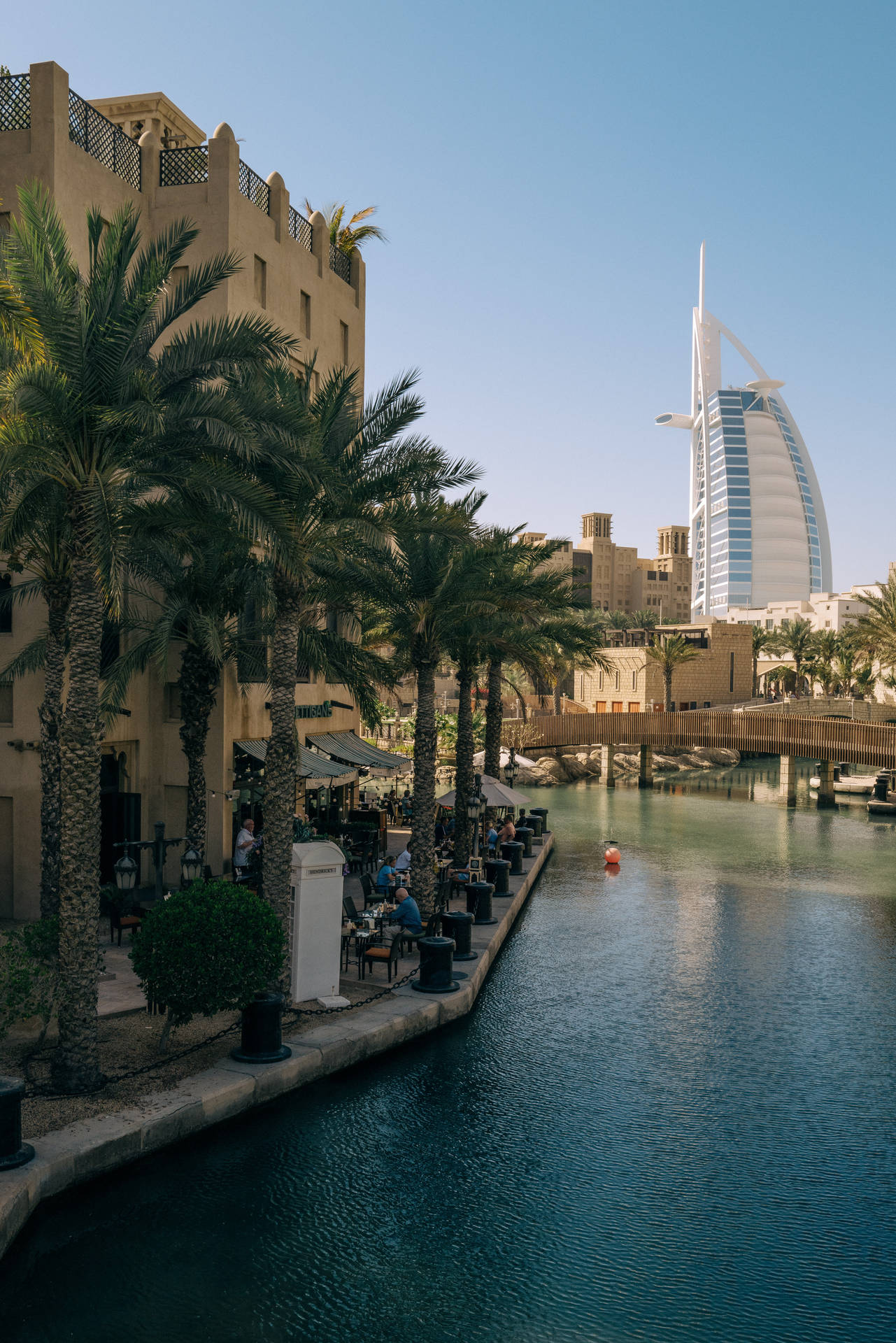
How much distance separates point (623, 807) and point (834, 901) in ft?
73.9

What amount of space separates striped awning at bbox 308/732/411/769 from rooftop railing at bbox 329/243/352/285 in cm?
1444

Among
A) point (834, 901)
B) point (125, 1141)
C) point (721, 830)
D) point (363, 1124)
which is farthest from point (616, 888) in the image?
point (125, 1141)

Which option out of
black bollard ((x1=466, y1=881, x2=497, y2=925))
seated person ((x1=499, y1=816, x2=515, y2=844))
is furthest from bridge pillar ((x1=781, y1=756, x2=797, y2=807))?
black bollard ((x1=466, y1=881, x2=497, y2=925))

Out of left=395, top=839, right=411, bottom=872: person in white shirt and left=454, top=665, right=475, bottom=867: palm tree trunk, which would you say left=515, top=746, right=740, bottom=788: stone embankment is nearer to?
left=454, top=665, right=475, bottom=867: palm tree trunk

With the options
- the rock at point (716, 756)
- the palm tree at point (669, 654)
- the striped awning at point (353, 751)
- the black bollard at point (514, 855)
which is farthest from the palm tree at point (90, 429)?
the palm tree at point (669, 654)

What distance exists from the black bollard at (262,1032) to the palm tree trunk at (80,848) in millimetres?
1823

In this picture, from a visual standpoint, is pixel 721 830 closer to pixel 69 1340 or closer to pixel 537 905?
pixel 537 905

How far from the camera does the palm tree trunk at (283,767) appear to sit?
1495 cm

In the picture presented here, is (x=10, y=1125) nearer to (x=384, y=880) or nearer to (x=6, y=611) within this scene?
(x=384, y=880)

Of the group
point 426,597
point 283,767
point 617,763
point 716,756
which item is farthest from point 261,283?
point 716,756

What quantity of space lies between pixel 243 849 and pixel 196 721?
3.09 m

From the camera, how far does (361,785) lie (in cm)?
5416

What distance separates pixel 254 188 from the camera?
26469 millimetres

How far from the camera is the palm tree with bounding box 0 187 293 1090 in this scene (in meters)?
11.4
